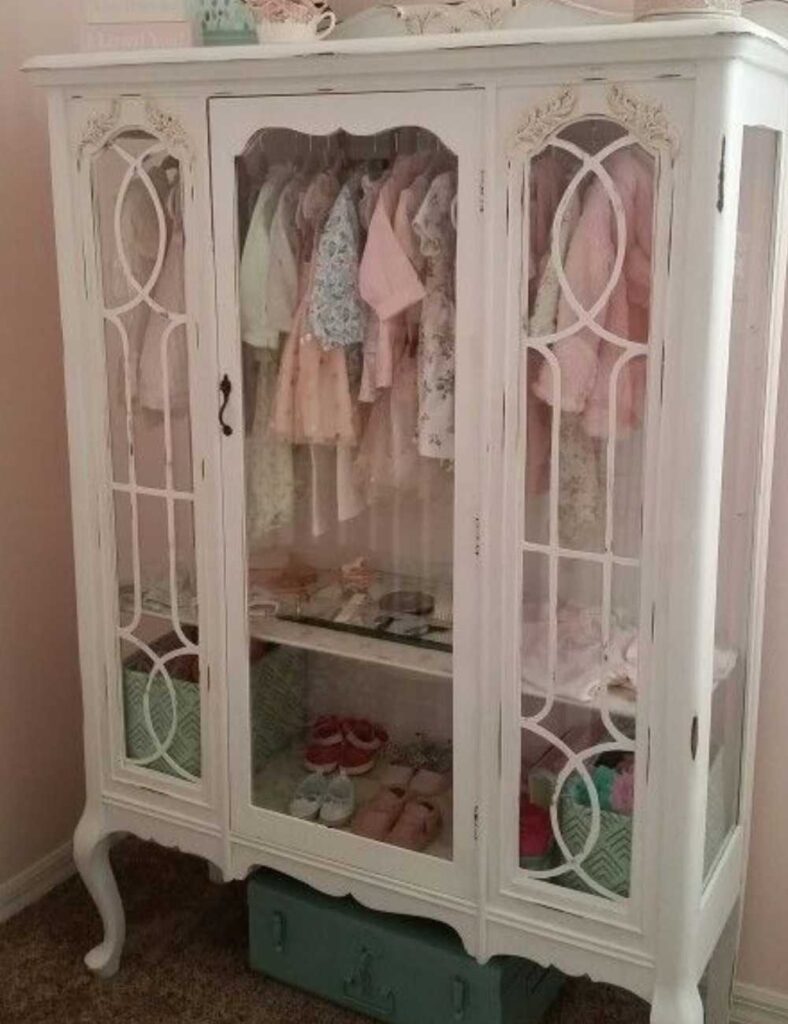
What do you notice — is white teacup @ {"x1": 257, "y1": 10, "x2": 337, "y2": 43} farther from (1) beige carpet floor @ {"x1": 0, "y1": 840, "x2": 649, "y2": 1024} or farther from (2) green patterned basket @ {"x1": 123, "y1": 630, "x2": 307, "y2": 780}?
(1) beige carpet floor @ {"x1": 0, "y1": 840, "x2": 649, "y2": 1024}

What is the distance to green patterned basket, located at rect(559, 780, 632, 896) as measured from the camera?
1873 mm

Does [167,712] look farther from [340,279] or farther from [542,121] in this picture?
[542,121]

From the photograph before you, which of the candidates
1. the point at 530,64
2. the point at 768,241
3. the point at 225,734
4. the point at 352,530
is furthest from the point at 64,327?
the point at 768,241

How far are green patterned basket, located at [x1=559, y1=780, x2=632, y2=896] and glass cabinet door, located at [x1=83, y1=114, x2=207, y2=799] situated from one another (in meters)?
0.72

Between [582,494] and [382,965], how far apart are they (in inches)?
40.6

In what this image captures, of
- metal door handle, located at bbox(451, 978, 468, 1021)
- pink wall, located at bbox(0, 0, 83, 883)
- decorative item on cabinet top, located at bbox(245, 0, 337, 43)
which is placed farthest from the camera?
pink wall, located at bbox(0, 0, 83, 883)

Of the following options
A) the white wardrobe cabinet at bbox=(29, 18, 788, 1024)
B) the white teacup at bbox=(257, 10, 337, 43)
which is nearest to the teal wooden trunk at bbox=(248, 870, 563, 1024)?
the white wardrobe cabinet at bbox=(29, 18, 788, 1024)

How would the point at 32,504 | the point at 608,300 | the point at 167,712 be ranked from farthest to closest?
the point at 32,504
the point at 167,712
the point at 608,300

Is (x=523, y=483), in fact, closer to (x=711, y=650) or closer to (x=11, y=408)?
(x=711, y=650)

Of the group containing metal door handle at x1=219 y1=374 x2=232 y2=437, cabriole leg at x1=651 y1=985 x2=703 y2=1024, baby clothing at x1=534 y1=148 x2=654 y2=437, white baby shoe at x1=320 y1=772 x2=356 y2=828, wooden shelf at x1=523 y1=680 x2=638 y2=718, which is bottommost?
cabriole leg at x1=651 y1=985 x2=703 y2=1024

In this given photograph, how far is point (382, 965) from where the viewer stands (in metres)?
2.25

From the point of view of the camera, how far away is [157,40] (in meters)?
2.06

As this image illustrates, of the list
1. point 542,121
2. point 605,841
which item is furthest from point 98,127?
point 605,841

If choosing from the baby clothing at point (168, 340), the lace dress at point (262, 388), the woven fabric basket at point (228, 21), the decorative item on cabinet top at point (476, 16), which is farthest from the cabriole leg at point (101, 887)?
the decorative item on cabinet top at point (476, 16)
